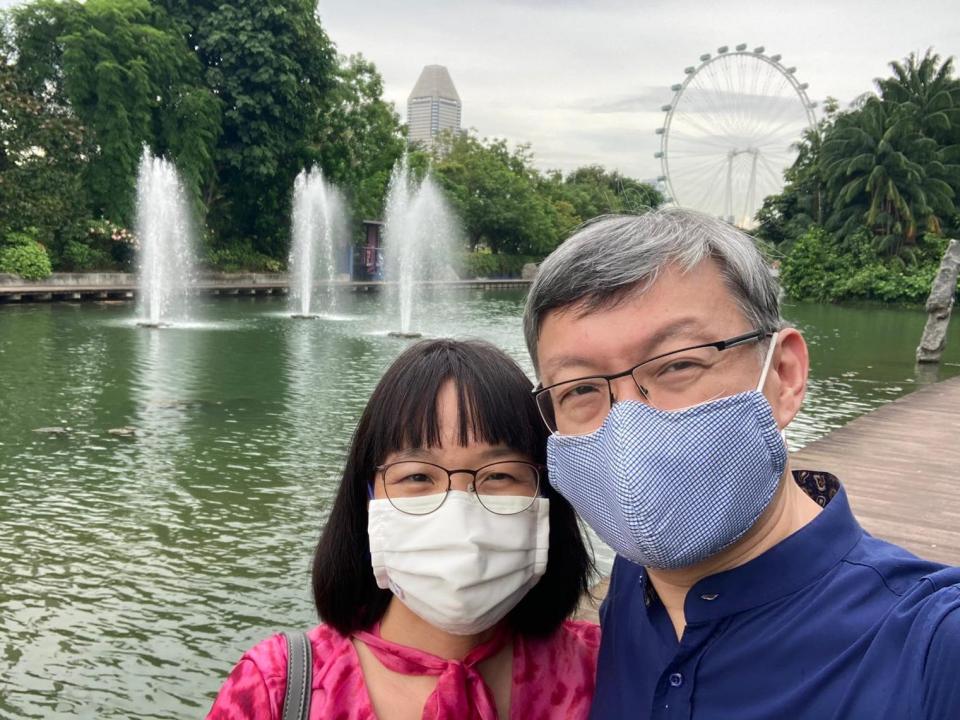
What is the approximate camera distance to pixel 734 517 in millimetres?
1342

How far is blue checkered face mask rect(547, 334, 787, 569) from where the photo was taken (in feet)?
4.40

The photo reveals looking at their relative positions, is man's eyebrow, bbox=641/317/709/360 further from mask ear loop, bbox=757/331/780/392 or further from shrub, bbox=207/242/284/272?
shrub, bbox=207/242/284/272

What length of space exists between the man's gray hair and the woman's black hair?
0.20 meters

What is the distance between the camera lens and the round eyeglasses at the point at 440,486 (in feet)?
5.26

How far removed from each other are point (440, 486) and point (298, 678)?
408mm

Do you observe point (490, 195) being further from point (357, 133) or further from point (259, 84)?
point (259, 84)

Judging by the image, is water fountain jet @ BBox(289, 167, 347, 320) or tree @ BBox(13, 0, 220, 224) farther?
water fountain jet @ BBox(289, 167, 347, 320)

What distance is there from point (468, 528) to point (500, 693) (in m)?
0.32

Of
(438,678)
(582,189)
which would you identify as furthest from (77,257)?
(582,189)

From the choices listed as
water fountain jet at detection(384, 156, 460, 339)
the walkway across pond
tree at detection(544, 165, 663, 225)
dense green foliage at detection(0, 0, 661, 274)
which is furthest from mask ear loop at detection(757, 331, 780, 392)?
tree at detection(544, 165, 663, 225)

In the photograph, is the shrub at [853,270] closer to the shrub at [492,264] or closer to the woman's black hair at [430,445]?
the shrub at [492,264]

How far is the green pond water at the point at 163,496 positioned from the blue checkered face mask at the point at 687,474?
2563mm

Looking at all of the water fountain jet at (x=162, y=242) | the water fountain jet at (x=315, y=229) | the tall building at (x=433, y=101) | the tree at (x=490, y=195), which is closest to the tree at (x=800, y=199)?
the tree at (x=490, y=195)

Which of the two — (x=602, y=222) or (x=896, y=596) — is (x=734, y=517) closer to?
(x=896, y=596)
